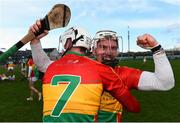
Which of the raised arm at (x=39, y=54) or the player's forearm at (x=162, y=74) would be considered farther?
the raised arm at (x=39, y=54)

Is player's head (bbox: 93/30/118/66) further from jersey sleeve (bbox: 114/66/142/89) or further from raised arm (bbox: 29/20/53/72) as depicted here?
raised arm (bbox: 29/20/53/72)

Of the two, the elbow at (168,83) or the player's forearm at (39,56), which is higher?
the player's forearm at (39,56)

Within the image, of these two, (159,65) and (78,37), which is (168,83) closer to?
(159,65)

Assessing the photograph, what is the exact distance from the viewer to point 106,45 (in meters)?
5.23

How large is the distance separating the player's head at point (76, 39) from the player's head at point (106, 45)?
279 millimetres

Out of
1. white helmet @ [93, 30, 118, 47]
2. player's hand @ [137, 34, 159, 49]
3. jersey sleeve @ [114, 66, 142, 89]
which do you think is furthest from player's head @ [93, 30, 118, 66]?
player's hand @ [137, 34, 159, 49]

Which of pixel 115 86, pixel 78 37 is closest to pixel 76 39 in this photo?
pixel 78 37

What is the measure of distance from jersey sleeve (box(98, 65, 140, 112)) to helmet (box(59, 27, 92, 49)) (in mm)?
385

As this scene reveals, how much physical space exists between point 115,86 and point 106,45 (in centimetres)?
66

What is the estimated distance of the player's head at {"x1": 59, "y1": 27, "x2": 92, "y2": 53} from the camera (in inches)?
193

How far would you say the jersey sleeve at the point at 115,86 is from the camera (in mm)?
4648

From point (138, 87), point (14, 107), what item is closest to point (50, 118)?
point (138, 87)

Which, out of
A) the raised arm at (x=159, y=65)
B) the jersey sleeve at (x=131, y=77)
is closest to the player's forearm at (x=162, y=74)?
the raised arm at (x=159, y=65)

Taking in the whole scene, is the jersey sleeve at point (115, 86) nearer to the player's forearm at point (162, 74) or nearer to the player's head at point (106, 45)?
the player's forearm at point (162, 74)
